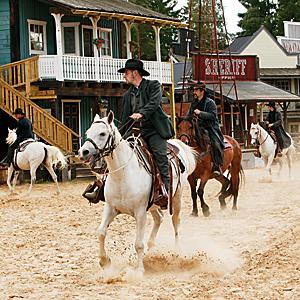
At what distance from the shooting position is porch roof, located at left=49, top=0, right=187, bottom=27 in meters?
31.2

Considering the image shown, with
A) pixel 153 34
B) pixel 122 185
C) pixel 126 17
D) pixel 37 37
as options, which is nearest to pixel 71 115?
pixel 37 37

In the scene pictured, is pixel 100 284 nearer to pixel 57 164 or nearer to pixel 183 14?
pixel 57 164

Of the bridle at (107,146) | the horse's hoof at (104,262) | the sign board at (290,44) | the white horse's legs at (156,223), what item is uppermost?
the sign board at (290,44)

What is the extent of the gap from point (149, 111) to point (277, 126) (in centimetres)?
1575

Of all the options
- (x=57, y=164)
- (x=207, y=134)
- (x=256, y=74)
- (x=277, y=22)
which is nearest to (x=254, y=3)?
(x=277, y=22)

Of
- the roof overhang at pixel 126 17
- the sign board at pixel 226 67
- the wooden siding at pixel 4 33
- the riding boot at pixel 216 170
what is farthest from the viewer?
the sign board at pixel 226 67

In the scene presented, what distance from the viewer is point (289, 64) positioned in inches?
2351

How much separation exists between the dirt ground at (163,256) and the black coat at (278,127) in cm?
689

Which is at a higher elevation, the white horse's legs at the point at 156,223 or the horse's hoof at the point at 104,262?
the white horse's legs at the point at 156,223

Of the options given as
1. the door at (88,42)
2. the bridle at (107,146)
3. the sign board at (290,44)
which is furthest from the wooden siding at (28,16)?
the sign board at (290,44)

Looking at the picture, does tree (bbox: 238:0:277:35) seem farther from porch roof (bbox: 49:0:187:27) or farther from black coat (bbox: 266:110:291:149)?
black coat (bbox: 266:110:291:149)

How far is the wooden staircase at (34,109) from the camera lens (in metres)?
28.7

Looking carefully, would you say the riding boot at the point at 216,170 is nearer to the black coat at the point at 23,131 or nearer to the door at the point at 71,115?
the black coat at the point at 23,131

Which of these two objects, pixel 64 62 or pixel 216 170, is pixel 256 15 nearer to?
pixel 64 62
